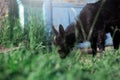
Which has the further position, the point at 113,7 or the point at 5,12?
the point at 5,12

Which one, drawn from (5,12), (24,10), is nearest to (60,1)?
(24,10)

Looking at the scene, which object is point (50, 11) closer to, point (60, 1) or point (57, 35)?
point (60, 1)

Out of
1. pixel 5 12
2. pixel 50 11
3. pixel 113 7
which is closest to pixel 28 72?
pixel 113 7

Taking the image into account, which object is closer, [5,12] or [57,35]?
[57,35]

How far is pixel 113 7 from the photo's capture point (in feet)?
25.7

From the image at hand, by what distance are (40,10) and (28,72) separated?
8124 millimetres

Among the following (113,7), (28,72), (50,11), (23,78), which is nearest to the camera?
(23,78)

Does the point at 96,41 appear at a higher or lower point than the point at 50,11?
lower

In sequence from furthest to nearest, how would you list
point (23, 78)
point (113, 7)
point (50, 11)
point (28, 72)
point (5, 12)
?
point (5, 12) → point (50, 11) → point (113, 7) → point (28, 72) → point (23, 78)

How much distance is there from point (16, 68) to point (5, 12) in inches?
342

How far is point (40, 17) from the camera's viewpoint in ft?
33.7

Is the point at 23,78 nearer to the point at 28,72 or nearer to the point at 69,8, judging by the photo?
the point at 28,72

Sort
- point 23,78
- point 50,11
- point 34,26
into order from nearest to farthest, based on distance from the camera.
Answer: point 23,78 < point 34,26 < point 50,11

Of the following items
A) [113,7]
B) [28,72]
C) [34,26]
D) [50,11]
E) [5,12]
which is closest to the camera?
[28,72]
